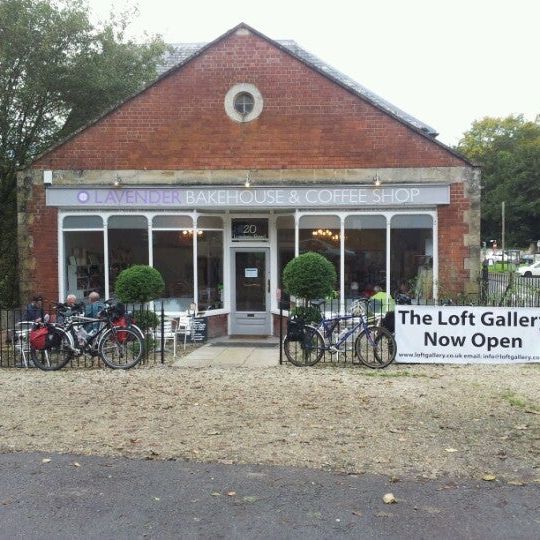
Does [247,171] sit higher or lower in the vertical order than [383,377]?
higher

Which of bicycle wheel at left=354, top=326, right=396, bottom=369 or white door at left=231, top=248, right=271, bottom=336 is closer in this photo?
bicycle wheel at left=354, top=326, right=396, bottom=369

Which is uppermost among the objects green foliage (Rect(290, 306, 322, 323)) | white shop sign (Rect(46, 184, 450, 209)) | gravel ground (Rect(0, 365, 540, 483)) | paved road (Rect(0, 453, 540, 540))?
white shop sign (Rect(46, 184, 450, 209))

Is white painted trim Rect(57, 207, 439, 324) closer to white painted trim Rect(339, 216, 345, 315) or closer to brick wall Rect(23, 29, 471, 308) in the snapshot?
white painted trim Rect(339, 216, 345, 315)

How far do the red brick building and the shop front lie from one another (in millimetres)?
31

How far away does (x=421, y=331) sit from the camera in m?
10.1

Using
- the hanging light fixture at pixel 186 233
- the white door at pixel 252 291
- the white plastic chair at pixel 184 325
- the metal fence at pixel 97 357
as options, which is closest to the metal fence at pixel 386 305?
the white door at pixel 252 291

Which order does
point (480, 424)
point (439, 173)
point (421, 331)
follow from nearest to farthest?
point (480, 424), point (421, 331), point (439, 173)

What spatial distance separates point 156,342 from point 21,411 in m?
4.64

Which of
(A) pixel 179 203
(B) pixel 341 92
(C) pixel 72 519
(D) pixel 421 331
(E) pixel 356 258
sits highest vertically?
(B) pixel 341 92

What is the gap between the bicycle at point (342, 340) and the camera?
9.98 m

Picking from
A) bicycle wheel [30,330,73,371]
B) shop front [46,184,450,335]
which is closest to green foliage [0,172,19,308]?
shop front [46,184,450,335]

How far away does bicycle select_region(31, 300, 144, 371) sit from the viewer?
32.4ft

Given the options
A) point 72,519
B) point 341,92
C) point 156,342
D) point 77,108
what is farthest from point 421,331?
point 77,108

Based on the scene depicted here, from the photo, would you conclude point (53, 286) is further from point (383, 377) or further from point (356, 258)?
point (383, 377)
